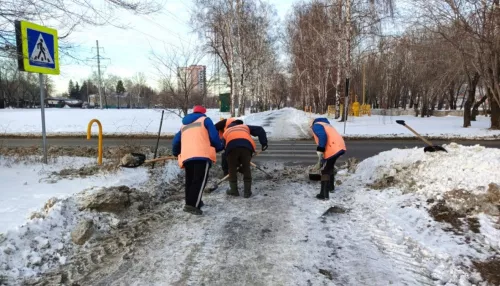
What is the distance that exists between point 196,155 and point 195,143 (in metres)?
0.19

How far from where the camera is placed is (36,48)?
6.76 meters

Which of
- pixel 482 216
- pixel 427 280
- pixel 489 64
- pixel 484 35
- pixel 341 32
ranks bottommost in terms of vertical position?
pixel 427 280

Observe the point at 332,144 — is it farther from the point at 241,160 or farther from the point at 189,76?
the point at 189,76

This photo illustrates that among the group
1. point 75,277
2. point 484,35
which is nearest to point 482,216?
point 75,277

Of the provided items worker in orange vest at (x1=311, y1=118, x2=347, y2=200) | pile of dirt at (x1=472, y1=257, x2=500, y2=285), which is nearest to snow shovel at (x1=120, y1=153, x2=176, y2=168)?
worker in orange vest at (x1=311, y1=118, x2=347, y2=200)

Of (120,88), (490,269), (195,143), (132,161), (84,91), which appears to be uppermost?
(120,88)

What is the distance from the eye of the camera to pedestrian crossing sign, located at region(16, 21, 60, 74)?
21.3 feet

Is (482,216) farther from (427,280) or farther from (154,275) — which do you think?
(154,275)

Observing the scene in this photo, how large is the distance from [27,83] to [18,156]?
281ft

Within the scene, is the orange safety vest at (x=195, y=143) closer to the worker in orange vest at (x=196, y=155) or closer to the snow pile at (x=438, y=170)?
the worker in orange vest at (x=196, y=155)

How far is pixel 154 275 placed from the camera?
11.3 feet

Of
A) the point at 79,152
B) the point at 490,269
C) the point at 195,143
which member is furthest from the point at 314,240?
the point at 79,152

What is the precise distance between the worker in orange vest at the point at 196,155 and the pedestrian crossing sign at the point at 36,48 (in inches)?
142

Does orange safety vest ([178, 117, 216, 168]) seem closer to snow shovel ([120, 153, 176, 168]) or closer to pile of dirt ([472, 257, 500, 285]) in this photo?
snow shovel ([120, 153, 176, 168])
